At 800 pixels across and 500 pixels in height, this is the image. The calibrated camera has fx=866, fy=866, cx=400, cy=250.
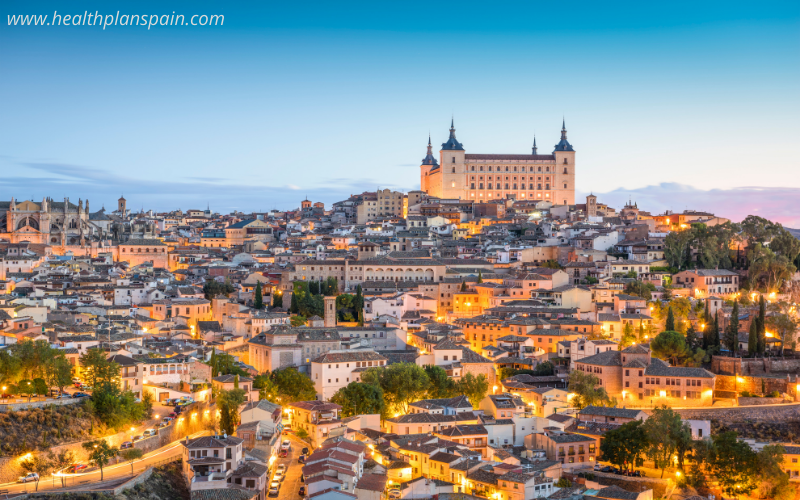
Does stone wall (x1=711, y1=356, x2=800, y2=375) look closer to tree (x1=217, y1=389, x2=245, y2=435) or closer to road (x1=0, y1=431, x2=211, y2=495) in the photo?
tree (x1=217, y1=389, x2=245, y2=435)

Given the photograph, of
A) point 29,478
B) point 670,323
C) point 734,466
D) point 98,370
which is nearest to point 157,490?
point 29,478

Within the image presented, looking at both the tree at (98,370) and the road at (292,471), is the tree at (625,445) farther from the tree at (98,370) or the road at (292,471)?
the tree at (98,370)

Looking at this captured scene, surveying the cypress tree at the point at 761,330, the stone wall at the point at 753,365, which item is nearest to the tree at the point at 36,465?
the stone wall at the point at 753,365

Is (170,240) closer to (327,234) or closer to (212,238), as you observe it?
(212,238)

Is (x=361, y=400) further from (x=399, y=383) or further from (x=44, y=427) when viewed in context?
(x=44, y=427)

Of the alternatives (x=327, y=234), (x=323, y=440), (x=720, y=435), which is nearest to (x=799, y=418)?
(x=720, y=435)

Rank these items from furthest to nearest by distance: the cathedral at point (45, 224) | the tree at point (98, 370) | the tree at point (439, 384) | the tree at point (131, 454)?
1. the cathedral at point (45, 224)
2. the tree at point (439, 384)
3. the tree at point (98, 370)
4. the tree at point (131, 454)
